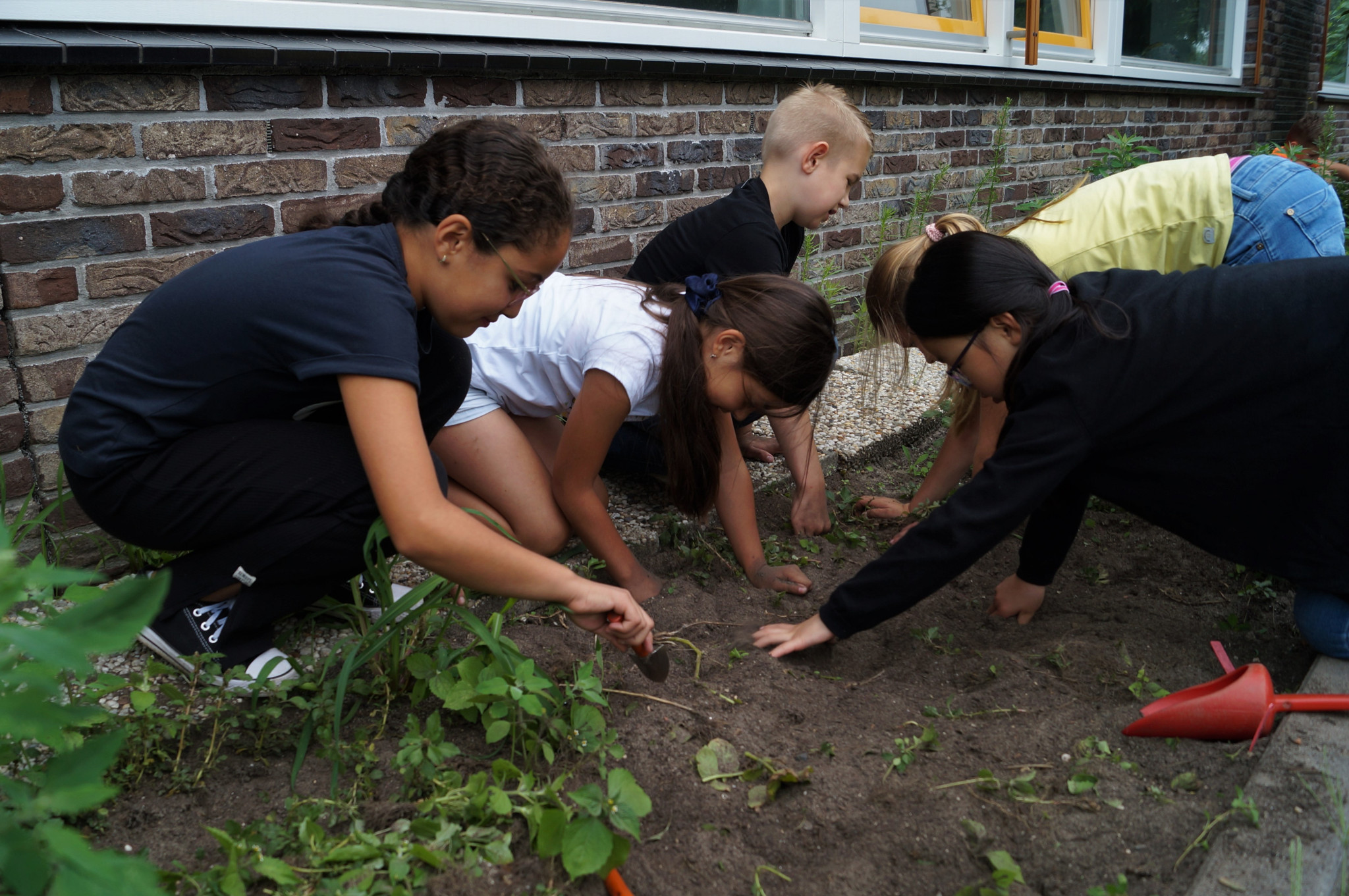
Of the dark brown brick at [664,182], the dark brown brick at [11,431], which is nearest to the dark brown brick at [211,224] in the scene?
the dark brown brick at [11,431]

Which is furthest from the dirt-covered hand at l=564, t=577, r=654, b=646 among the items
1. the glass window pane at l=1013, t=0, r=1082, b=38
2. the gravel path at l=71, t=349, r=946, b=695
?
the glass window pane at l=1013, t=0, r=1082, b=38

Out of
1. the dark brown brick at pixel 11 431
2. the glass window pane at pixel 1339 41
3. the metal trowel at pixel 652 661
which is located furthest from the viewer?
the glass window pane at pixel 1339 41

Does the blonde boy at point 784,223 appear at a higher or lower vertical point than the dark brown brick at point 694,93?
lower

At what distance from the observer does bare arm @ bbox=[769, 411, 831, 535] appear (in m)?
2.75

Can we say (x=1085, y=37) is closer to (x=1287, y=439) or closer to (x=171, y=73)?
(x=1287, y=439)

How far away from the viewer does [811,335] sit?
211 cm

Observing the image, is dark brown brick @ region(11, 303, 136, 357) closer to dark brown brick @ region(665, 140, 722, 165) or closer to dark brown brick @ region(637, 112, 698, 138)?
dark brown brick @ region(637, 112, 698, 138)

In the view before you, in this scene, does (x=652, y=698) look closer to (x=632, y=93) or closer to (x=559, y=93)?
(x=559, y=93)

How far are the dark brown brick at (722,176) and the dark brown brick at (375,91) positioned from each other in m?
1.24

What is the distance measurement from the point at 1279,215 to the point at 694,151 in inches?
78.3

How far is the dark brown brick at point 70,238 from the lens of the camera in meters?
2.13

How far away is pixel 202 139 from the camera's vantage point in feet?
7.86

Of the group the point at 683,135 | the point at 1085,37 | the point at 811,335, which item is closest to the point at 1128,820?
the point at 811,335

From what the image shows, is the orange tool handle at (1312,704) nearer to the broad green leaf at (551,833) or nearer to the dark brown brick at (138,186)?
the broad green leaf at (551,833)
